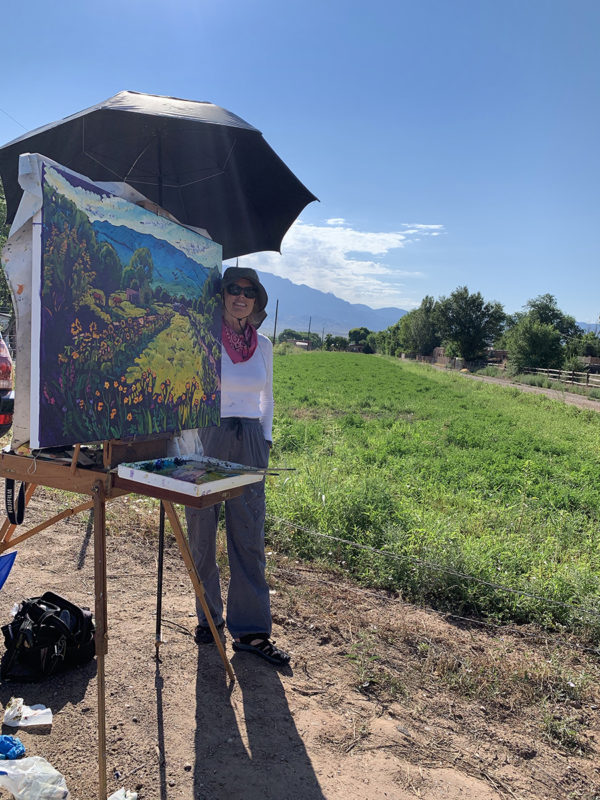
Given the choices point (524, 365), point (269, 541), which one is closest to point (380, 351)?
point (524, 365)

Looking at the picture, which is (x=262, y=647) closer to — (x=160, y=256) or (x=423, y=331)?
(x=160, y=256)

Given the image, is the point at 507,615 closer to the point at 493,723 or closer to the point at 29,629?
the point at 493,723

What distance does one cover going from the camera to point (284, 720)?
2.55 m

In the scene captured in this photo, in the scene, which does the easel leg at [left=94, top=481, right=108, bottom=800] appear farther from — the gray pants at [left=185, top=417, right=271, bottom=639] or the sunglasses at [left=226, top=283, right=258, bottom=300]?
the sunglasses at [left=226, top=283, right=258, bottom=300]

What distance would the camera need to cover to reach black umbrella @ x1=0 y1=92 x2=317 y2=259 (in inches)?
94.6

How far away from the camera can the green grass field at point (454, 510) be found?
399 centimetres

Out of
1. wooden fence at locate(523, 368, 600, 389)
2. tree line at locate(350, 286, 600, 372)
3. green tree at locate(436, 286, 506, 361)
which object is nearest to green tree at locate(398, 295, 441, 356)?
tree line at locate(350, 286, 600, 372)

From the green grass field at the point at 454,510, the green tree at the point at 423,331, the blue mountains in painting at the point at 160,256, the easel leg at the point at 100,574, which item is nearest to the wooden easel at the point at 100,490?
the easel leg at the point at 100,574

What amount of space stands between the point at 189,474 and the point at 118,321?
0.65 meters

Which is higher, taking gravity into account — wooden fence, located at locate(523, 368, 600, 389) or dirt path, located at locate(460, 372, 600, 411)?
wooden fence, located at locate(523, 368, 600, 389)

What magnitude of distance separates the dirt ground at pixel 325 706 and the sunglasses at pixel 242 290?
1.99 metres

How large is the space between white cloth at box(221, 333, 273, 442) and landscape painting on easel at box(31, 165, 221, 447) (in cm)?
20

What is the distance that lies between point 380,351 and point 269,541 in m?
107

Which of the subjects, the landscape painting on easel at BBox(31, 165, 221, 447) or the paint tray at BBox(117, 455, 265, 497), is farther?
the paint tray at BBox(117, 455, 265, 497)
